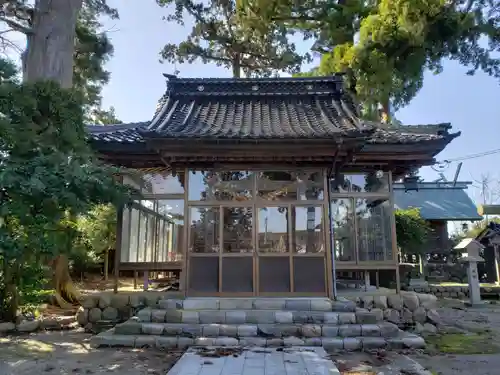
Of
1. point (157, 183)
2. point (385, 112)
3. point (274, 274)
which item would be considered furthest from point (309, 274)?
point (385, 112)

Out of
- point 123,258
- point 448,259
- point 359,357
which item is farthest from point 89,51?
point 448,259

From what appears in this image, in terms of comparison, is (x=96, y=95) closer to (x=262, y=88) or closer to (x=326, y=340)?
(x=262, y=88)

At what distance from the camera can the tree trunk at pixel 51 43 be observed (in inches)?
319

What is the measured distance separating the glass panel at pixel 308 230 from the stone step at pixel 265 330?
1.56 metres

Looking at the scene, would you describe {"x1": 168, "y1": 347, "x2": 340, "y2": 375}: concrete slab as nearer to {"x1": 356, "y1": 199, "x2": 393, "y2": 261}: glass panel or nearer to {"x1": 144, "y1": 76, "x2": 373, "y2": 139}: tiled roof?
{"x1": 356, "y1": 199, "x2": 393, "y2": 261}: glass panel

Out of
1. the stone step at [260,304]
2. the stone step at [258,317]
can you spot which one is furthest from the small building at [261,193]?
the stone step at [258,317]

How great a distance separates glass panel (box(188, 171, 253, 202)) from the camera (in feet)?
24.6

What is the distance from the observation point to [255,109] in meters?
9.18

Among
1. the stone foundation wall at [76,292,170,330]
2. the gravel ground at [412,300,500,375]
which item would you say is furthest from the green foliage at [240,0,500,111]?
the stone foundation wall at [76,292,170,330]

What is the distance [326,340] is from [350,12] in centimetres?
1286

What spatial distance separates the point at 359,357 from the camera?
547cm

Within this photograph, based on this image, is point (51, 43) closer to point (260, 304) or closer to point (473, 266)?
point (260, 304)

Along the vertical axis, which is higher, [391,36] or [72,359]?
[391,36]

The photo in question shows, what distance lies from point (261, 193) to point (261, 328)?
98.6 inches
